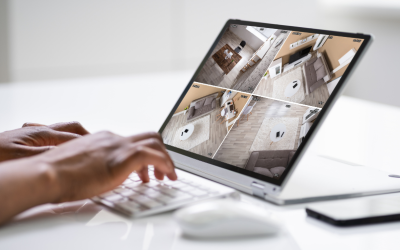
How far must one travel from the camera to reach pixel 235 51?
3.08 feet

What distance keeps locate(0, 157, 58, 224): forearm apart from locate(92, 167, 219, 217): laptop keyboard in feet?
0.28

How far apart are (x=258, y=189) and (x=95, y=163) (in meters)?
0.26

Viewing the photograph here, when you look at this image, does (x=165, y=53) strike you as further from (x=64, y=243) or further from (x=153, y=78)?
(x=64, y=243)

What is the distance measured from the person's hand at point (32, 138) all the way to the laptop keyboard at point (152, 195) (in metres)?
0.19

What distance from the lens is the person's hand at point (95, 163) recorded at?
579mm

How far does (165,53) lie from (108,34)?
0.69 meters

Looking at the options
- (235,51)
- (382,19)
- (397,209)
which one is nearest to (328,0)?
(382,19)

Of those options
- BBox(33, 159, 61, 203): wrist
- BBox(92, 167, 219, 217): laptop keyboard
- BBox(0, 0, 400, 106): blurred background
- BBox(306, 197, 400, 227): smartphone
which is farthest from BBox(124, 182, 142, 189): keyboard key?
BBox(0, 0, 400, 106): blurred background

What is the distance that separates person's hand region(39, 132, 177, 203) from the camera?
0.58 meters

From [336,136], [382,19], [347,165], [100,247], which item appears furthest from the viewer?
[382,19]

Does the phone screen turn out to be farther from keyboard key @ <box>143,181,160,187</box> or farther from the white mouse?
keyboard key @ <box>143,181,160,187</box>

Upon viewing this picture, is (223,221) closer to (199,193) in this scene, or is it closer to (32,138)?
(199,193)

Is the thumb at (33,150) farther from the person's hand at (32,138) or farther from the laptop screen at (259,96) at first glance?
the laptop screen at (259,96)

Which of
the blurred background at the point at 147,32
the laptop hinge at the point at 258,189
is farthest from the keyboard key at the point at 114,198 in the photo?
the blurred background at the point at 147,32
